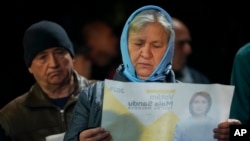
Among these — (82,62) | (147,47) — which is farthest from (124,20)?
(147,47)

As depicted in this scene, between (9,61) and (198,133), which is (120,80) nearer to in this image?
(198,133)

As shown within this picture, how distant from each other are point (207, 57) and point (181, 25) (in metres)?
0.42

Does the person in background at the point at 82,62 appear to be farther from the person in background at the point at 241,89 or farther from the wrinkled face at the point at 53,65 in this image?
the person in background at the point at 241,89

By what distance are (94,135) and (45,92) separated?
100cm

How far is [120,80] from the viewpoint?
11.0ft

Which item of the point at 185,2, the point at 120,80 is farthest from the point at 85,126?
the point at 185,2

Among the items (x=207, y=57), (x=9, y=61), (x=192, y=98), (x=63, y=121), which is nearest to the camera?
(x=192, y=98)

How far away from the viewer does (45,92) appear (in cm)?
408

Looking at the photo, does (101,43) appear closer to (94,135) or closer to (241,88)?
(241,88)

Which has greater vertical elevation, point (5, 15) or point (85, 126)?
point (5, 15)

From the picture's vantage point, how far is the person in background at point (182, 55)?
525 centimetres

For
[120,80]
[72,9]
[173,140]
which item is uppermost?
[72,9]

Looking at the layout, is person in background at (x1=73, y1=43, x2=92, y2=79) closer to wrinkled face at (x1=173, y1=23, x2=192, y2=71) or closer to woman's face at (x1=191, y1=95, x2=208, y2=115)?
wrinkled face at (x1=173, y1=23, x2=192, y2=71)

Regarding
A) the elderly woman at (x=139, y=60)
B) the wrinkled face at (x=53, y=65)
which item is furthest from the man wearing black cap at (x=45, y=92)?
the elderly woman at (x=139, y=60)
